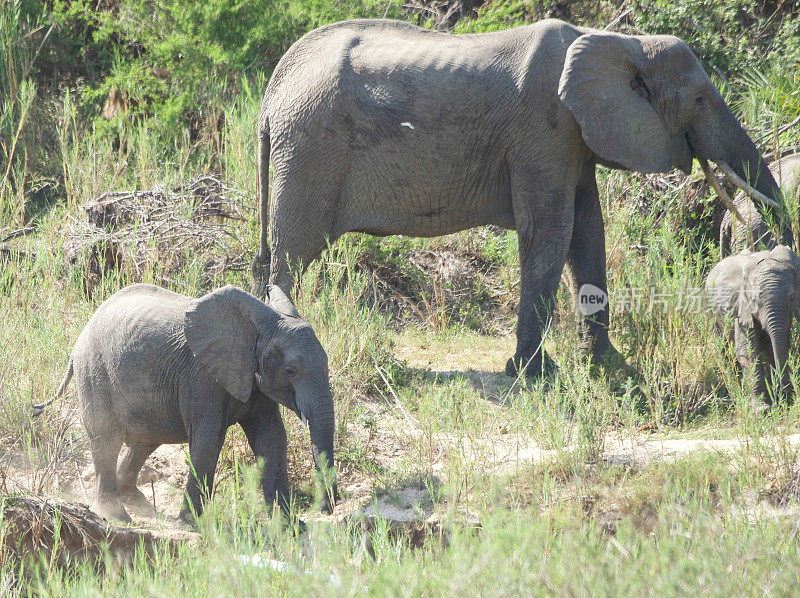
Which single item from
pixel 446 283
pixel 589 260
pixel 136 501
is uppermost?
pixel 589 260

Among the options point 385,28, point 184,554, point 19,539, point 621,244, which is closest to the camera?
point 184,554

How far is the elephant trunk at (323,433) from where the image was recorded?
483 cm

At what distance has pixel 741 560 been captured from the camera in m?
3.74

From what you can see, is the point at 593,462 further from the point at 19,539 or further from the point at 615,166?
the point at 19,539

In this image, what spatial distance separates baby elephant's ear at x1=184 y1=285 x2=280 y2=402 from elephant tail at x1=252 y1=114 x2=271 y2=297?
2.24 m

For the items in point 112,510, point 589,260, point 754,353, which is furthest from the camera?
point 589,260

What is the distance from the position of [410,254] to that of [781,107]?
11.0 feet

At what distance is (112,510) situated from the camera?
18.4 feet

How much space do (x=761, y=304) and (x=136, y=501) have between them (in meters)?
3.73

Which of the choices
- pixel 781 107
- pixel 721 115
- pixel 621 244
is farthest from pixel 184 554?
pixel 781 107

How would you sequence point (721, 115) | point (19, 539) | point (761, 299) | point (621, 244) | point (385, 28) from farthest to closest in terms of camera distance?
point (621, 244), point (385, 28), point (721, 115), point (761, 299), point (19, 539)

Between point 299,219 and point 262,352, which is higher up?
point 299,219

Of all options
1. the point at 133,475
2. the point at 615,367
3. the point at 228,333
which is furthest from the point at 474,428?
the point at 133,475

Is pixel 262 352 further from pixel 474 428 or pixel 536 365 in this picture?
pixel 536 365
